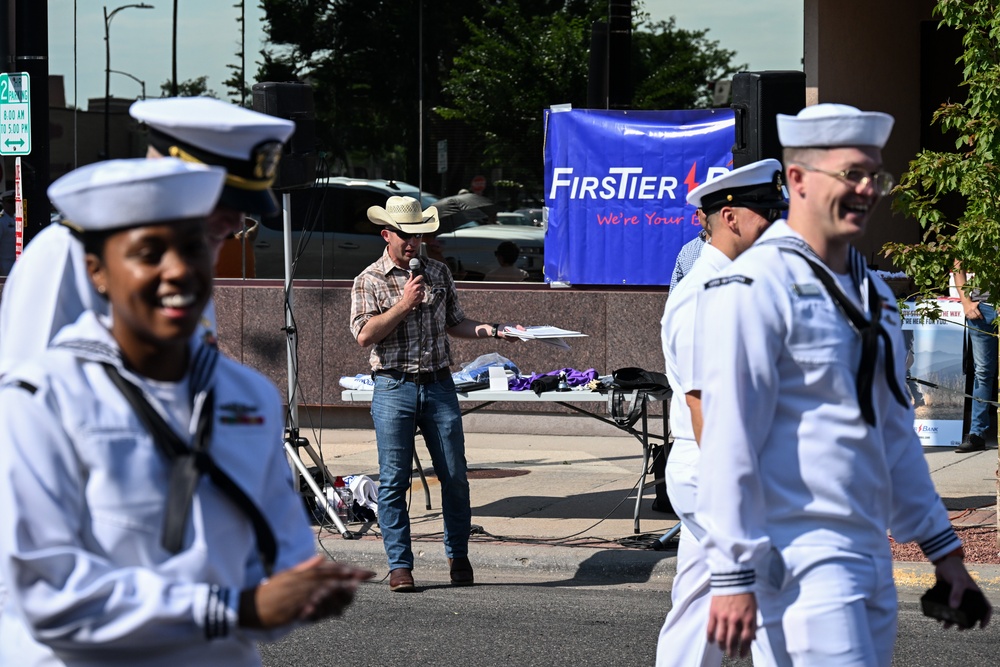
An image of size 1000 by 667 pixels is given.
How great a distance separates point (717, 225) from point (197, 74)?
34.0 feet

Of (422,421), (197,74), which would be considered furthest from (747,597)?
(197,74)

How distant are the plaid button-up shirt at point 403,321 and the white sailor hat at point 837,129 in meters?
4.41

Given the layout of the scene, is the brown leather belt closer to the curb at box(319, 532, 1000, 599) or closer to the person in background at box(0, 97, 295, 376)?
the curb at box(319, 532, 1000, 599)

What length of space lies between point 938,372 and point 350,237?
18.6ft

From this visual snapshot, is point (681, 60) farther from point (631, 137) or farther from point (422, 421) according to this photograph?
point (422, 421)

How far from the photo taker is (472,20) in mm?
13945

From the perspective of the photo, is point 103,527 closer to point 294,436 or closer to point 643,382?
point 294,436

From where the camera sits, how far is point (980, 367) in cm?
1209

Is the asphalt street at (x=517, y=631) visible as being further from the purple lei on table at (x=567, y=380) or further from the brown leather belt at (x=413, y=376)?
the purple lei on table at (x=567, y=380)

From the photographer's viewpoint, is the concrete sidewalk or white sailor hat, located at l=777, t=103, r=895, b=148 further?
the concrete sidewalk

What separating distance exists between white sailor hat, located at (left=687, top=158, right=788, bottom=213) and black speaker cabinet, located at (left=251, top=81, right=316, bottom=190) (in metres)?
4.58

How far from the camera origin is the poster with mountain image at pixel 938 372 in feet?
40.7

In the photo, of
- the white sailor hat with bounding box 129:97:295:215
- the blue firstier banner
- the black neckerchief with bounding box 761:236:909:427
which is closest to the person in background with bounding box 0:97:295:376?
the white sailor hat with bounding box 129:97:295:215

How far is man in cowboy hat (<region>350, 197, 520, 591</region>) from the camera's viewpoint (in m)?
7.87
